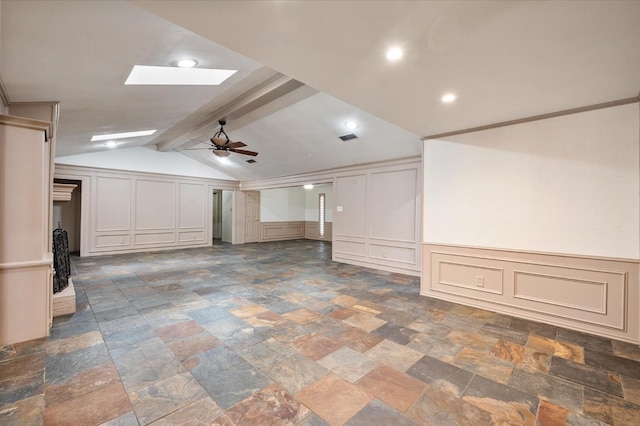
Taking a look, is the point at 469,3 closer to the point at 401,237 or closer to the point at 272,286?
the point at 272,286

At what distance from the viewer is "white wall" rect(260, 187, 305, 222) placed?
11312 mm

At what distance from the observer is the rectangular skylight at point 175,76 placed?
9.67ft

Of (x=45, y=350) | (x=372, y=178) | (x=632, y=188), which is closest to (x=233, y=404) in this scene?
(x=45, y=350)

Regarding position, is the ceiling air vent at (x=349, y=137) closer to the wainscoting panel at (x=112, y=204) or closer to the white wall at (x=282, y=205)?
the white wall at (x=282, y=205)

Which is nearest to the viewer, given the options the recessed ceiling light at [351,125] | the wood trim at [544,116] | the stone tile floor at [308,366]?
the stone tile floor at [308,366]

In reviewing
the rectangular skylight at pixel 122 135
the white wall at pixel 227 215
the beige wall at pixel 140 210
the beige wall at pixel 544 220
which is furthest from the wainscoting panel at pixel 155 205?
the beige wall at pixel 544 220

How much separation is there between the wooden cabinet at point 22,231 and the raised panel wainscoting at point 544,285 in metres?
4.76

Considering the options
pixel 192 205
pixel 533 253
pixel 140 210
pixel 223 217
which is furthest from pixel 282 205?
pixel 533 253

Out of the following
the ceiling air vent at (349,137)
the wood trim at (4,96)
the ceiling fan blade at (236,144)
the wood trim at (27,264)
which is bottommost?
the wood trim at (27,264)

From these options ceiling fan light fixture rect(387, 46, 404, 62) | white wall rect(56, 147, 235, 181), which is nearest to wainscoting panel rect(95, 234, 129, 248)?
white wall rect(56, 147, 235, 181)

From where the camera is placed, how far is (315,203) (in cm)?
1234

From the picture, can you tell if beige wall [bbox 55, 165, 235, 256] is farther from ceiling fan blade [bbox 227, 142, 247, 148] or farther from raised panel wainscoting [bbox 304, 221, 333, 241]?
ceiling fan blade [bbox 227, 142, 247, 148]

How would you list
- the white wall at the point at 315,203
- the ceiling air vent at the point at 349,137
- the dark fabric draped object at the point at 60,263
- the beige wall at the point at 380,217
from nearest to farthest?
the dark fabric draped object at the point at 60,263
the ceiling air vent at the point at 349,137
the beige wall at the point at 380,217
the white wall at the point at 315,203

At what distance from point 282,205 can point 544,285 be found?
31.5ft
